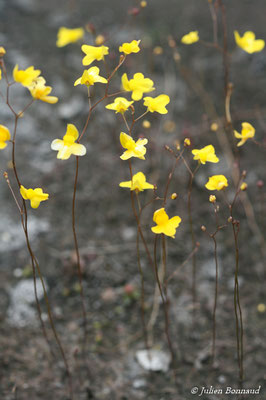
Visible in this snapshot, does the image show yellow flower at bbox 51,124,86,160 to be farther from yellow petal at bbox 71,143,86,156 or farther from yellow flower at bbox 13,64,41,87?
yellow flower at bbox 13,64,41,87

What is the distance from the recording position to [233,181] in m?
2.40

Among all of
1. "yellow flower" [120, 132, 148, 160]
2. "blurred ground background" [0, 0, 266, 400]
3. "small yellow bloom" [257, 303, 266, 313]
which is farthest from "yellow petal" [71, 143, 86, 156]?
"small yellow bloom" [257, 303, 266, 313]

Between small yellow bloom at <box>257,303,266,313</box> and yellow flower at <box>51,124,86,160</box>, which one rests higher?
yellow flower at <box>51,124,86,160</box>

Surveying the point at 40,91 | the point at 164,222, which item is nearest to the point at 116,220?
the point at 164,222

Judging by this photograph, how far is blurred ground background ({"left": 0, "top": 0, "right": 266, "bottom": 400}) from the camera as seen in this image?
1737 mm

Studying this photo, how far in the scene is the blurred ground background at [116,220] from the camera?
1737mm

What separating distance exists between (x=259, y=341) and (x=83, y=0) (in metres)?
3.07

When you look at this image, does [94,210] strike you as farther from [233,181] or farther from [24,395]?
[24,395]

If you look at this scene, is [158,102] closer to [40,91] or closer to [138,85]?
[138,85]

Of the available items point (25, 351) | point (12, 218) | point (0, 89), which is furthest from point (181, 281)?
point (0, 89)

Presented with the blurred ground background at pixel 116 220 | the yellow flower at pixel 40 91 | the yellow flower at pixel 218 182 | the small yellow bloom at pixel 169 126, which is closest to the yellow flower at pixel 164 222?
the yellow flower at pixel 218 182

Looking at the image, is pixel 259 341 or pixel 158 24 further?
pixel 158 24

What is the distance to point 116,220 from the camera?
2.30 m

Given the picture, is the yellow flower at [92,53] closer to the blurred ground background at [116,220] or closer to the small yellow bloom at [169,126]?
the blurred ground background at [116,220]
